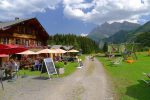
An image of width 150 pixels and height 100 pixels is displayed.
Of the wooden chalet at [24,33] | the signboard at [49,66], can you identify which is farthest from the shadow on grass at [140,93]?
the wooden chalet at [24,33]

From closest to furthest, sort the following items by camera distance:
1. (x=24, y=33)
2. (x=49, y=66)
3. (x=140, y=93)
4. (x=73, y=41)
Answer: (x=140, y=93) → (x=49, y=66) → (x=24, y=33) → (x=73, y=41)

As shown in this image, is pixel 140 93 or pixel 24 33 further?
pixel 24 33

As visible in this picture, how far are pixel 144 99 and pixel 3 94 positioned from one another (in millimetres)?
6743

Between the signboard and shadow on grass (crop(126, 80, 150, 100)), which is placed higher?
the signboard

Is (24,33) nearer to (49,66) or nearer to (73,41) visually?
(49,66)

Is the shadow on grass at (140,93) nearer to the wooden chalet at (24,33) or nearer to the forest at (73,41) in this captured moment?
the wooden chalet at (24,33)

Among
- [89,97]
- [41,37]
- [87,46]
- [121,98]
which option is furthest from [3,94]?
[87,46]

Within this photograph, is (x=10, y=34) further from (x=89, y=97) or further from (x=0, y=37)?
(x=89, y=97)

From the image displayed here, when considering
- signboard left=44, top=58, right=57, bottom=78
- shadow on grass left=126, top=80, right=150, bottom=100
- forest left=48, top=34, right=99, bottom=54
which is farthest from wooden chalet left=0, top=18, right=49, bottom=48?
forest left=48, top=34, right=99, bottom=54

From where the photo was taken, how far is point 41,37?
52.0 meters

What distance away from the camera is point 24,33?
45781mm

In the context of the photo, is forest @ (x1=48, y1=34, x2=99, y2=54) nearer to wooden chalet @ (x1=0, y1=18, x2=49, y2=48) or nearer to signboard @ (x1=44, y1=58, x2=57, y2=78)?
wooden chalet @ (x1=0, y1=18, x2=49, y2=48)

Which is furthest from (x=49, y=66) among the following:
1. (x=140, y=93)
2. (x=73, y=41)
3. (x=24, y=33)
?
(x=73, y=41)

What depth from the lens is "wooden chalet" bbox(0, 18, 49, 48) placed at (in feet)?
134
